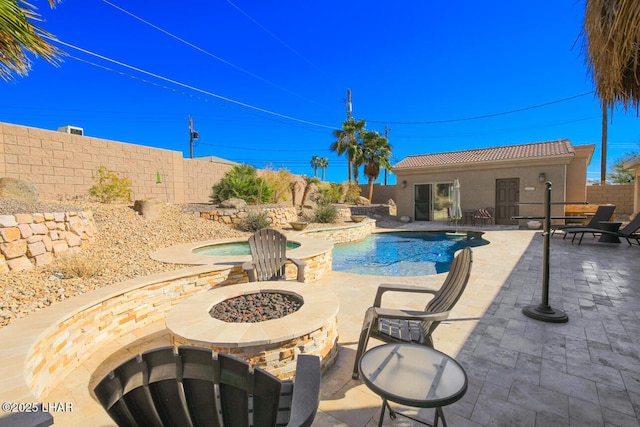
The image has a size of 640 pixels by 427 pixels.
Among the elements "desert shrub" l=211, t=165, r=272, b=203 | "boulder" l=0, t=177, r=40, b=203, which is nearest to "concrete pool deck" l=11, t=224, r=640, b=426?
"boulder" l=0, t=177, r=40, b=203

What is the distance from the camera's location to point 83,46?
30.1ft

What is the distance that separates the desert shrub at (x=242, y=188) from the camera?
38.6ft

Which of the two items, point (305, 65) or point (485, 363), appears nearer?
point (485, 363)

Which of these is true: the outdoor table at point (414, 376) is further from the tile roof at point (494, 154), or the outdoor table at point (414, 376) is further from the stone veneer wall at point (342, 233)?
the tile roof at point (494, 154)

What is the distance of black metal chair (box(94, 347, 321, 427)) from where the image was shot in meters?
1.14

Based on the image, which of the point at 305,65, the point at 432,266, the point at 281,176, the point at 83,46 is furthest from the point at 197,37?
the point at 432,266

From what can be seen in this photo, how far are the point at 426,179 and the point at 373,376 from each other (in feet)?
49.6

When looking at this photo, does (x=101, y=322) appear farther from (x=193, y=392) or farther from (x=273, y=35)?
(x=273, y=35)

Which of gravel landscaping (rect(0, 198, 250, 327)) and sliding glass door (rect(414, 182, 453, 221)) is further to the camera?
sliding glass door (rect(414, 182, 453, 221))

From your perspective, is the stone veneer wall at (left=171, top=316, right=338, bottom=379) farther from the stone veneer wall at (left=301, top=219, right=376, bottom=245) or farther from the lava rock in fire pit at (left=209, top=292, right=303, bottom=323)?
the stone veneer wall at (left=301, top=219, right=376, bottom=245)

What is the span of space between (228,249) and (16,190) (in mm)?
4837

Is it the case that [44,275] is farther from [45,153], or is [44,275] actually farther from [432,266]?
[432,266]

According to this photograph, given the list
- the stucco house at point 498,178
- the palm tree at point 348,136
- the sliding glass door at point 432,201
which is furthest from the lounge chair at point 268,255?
the palm tree at point 348,136

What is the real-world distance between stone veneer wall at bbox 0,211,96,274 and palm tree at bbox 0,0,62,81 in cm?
231
